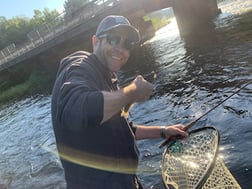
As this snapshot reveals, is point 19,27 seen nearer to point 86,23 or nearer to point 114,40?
point 86,23

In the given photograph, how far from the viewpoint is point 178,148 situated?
4633mm

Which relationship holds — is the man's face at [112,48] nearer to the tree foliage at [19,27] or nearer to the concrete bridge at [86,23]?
the concrete bridge at [86,23]

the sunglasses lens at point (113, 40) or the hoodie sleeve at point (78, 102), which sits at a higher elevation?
the sunglasses lens at point (113, 40)

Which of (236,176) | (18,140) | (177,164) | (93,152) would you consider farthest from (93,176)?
(18,140)

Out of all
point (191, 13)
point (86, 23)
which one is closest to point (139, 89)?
point (191, 13)

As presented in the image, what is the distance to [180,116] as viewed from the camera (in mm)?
11172

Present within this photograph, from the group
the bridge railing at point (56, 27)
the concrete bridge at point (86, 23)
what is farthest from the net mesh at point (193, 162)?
the bridge railing at point (56, 27)

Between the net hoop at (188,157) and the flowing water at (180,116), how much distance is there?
2.36 metres

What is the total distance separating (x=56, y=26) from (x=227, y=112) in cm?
3661

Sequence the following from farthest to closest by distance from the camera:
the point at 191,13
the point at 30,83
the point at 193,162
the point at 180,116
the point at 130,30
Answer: the point at 30,83 → the point at 191,13 → the point at 180,116 → the point at 193,162 → the point at 130,30

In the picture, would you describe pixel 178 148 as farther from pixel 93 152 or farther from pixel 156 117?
pixel 156 117

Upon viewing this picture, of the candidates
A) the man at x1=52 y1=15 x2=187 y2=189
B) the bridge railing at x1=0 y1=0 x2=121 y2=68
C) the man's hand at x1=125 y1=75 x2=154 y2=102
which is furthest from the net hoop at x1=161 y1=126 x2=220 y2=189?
the bridge railing at x1=0 y1=0 x2=121 y2=68

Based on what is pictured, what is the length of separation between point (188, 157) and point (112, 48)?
90.7 inches

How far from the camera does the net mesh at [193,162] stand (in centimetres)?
446
